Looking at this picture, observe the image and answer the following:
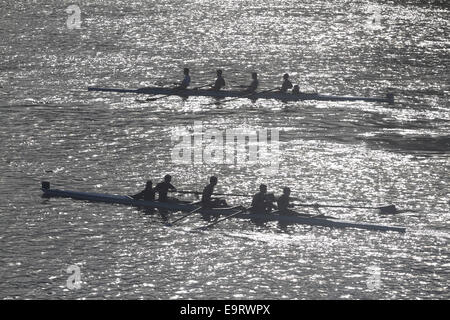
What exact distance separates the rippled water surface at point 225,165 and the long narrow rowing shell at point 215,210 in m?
0.38

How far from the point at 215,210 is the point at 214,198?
0.75 m

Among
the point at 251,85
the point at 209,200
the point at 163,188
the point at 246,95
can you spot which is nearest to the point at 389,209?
the point at 209,200

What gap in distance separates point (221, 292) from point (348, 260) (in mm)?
5671

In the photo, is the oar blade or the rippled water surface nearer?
the rippled water surface

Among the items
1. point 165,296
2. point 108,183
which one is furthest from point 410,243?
point 108,183

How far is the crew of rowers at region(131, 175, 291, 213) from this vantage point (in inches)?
1897

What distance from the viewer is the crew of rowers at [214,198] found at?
4819cm

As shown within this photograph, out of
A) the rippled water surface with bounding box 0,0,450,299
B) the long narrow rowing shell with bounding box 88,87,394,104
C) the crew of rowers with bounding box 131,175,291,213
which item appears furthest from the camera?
the long narrow rowing shell with bounding box 88,87,394,104

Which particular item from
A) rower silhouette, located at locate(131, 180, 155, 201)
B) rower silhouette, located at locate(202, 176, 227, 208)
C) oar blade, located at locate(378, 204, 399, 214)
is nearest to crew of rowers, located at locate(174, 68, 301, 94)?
rower silhouette, located at locate(131, 180, 155, 201)

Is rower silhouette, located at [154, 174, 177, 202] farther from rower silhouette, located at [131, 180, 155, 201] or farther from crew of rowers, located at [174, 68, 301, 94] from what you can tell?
crew of rowers, located at [174, 68, 301, 94]

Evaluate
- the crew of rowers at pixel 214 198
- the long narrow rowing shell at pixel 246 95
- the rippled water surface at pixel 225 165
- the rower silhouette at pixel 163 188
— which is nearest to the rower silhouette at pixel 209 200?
the crew of rowers at pixel 214 198

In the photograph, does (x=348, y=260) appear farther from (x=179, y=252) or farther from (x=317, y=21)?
(x=317, y=21)

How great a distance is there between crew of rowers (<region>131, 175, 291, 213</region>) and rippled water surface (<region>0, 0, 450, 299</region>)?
967 millimetres
